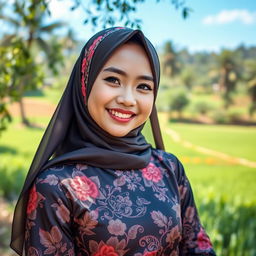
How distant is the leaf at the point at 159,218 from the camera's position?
3.59 ft

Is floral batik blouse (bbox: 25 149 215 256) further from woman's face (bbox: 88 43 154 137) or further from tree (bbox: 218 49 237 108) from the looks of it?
tree (bbox: 218 49 237 108)

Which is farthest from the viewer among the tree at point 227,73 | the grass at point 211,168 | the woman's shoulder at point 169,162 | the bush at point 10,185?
the tree at point 227,73

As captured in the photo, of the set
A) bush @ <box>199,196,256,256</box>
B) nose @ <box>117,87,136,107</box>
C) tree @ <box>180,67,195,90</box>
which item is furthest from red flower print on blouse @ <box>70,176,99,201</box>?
tree @ <box>180,67,195,90</box>

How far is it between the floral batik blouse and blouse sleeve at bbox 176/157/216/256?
0.35ft

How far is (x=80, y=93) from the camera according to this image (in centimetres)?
120

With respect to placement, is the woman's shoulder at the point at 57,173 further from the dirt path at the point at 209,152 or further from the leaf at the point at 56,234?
the dirt path at the point at 209,152

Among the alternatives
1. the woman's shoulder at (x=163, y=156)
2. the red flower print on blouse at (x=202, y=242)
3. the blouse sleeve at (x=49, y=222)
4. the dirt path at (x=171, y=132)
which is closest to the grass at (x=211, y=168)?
the dirt path at (x=171, y=132)

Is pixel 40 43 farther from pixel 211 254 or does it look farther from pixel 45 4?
pixel 211 254

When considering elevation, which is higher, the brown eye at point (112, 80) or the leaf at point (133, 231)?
the brown eye at point (112, 80)

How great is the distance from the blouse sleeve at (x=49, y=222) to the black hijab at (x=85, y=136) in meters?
0.10

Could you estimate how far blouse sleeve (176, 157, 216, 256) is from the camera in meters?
1.26

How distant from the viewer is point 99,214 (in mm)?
1031

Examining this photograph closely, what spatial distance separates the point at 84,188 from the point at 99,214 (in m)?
0.10

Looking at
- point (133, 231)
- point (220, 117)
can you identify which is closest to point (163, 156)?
point (133, 231)
